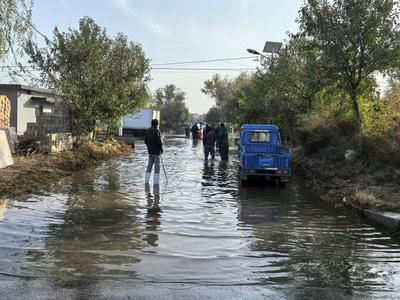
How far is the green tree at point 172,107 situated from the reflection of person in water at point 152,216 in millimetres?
81584

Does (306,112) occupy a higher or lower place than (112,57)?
lower

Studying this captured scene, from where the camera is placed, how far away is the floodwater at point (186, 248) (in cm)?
593

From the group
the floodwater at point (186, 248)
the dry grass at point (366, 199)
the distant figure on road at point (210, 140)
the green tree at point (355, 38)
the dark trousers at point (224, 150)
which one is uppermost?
the green tree at point (355, 38)

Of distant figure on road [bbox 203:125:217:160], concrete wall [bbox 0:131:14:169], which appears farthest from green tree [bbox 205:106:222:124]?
concrete wall [bbox 0:131:14:169]

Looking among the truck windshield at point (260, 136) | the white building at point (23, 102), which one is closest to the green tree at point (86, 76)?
the white building at point (23, 102)

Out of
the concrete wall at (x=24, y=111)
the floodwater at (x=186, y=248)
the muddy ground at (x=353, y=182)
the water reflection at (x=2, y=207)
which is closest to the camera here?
the floodwater at (x=186, y=248)

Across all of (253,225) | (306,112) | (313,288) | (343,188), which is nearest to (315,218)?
(253,225)

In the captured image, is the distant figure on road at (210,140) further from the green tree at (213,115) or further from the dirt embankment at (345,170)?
the green tree at (213,115)

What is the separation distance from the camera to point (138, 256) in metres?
7.33

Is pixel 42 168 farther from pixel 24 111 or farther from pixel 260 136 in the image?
pixel 24 111

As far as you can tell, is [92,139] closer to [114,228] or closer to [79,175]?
[79,175]

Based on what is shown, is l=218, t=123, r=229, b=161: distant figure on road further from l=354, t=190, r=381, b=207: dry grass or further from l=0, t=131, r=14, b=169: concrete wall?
l=354, t=190, r=381, b=207: dry grass

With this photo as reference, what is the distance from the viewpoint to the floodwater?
5.93 meters

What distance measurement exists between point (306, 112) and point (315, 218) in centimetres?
1697
